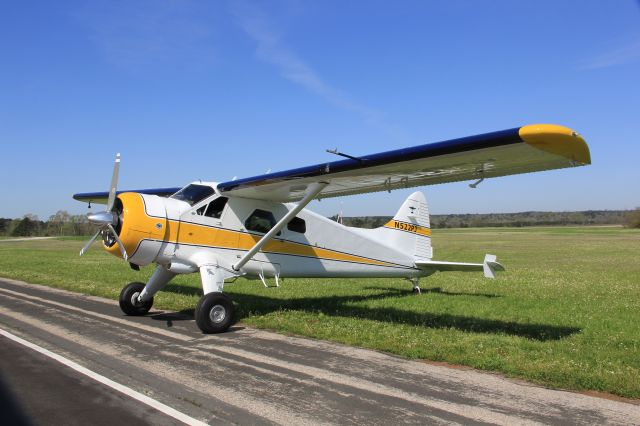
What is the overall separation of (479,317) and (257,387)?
6.38 m

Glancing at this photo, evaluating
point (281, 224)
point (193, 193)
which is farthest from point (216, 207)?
point (281, 224)

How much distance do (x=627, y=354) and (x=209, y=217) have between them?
26.3 feet

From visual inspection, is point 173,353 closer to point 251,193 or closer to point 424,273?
point 251,193

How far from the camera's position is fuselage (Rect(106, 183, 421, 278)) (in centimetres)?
963

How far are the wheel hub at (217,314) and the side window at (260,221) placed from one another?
2296 millimetres

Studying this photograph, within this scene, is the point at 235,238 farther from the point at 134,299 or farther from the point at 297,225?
the point at 134,299

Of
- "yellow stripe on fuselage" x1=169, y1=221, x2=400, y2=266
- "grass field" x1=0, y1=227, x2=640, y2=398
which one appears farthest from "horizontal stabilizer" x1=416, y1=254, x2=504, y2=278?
"yellow stripe on fuselage" x1=169, y1=221, x2=400, y2=266

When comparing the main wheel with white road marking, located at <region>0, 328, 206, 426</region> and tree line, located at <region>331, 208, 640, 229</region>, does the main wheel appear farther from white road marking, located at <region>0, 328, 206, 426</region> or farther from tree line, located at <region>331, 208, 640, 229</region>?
tree line, located at <region>331, 208, 640, 229</region>

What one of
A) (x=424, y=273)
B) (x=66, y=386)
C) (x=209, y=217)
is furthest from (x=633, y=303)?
(x=66, y=386)

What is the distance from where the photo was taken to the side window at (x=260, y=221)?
11.1 meters

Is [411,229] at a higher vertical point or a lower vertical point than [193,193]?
lower

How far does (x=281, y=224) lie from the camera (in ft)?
33.3

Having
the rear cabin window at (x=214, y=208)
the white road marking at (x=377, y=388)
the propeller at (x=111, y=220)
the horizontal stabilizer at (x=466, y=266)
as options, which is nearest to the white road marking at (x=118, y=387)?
the white road marking at (x=377, y=388)

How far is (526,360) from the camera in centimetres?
684
